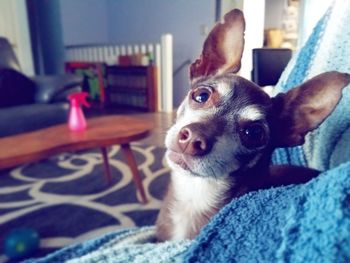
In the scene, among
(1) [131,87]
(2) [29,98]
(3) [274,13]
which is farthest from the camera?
(1) [131,87]

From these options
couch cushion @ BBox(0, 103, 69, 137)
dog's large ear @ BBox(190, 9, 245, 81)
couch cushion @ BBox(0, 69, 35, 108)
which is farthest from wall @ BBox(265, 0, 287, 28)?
couch cushion @ BBox(0, 69, 35, 108)

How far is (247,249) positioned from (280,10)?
44 centimetres

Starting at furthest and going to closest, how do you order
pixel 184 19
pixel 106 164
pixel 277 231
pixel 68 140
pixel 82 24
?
pixel 82 24 → pixel 106 164 → pixel 68 140 → pixel 184 19 → pixel 277 231

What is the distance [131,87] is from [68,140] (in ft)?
10.2

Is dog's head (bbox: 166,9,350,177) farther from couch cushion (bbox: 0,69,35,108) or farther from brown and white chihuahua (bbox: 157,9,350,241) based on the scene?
couch cushion (bbox: 0,69,35,108)

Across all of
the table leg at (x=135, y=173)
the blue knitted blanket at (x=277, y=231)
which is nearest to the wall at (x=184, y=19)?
the blue knitted blanket at (x=277, y=231)

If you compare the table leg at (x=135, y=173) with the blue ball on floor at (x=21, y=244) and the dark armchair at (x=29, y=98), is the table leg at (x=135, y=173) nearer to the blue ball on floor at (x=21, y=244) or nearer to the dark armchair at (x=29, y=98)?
the blue ball on floor at (x=21, y=244)

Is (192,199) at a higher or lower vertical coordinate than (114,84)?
higher

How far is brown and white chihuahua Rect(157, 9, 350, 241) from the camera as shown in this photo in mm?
680

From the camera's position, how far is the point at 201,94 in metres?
0.81

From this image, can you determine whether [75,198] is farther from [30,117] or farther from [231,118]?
[231,118]

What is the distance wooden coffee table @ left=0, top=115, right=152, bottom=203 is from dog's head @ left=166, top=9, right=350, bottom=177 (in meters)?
0.99

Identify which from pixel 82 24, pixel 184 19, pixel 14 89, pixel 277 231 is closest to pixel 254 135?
pixel 277 231

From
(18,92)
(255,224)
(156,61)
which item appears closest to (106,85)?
(156,61)
